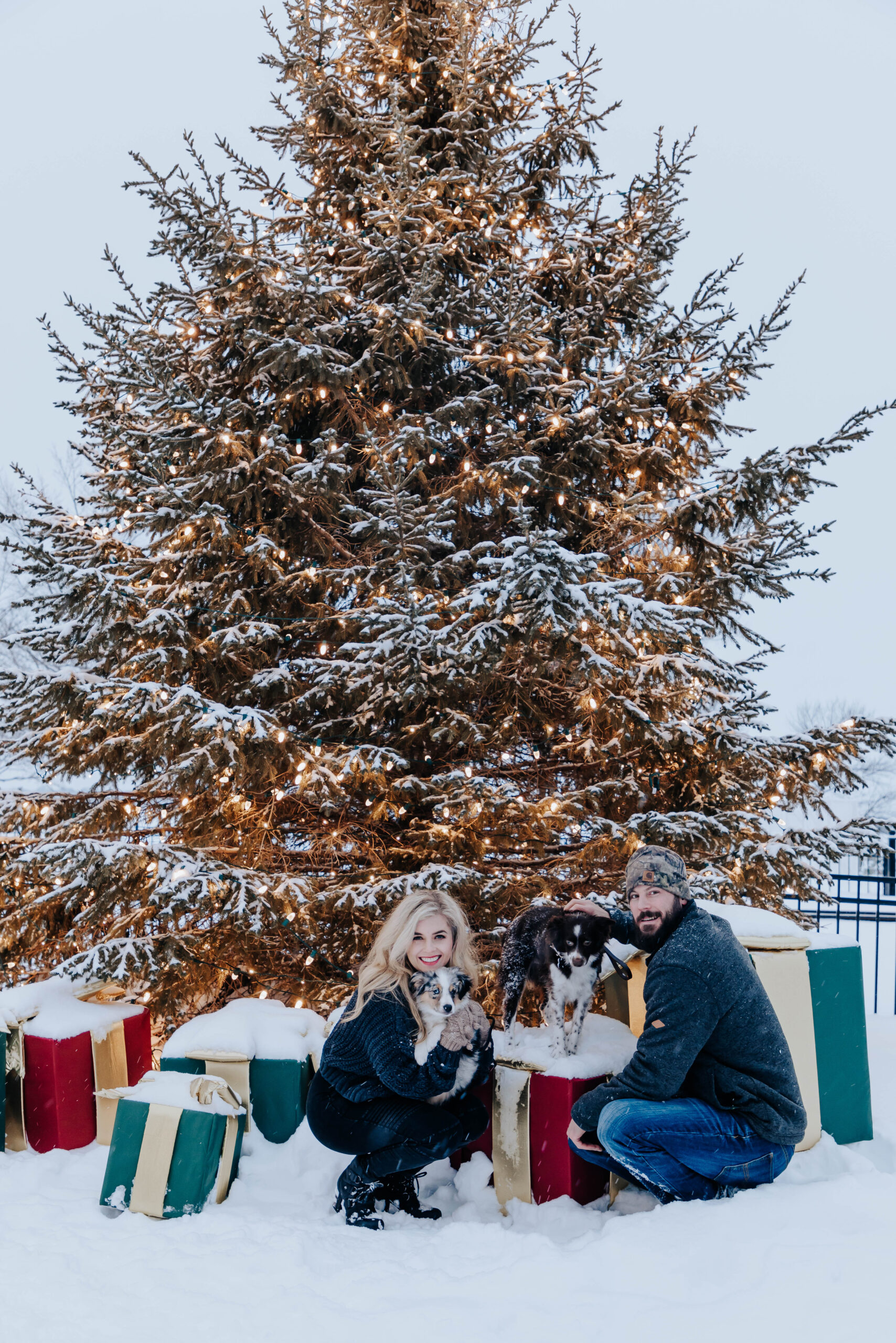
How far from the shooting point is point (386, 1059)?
310cm

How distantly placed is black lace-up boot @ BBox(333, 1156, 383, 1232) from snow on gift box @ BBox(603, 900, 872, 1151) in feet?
4.05

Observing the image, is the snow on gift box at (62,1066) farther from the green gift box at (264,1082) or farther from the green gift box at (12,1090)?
the green gift box at (264,1082)

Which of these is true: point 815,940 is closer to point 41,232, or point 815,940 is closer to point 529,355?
point 529,355

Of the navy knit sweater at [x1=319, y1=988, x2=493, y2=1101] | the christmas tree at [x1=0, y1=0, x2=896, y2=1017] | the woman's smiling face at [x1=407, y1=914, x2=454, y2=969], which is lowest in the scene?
the navy knit sweater at [x1=319, y1=988, x2=493, y2=1101]

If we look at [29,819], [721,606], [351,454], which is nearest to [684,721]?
[721,606]

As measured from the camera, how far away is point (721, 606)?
540 centimetres

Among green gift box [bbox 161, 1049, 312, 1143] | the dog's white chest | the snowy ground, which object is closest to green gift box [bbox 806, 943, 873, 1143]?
the snowy ground

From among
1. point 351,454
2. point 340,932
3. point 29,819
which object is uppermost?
point 351,454

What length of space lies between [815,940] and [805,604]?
78.2m

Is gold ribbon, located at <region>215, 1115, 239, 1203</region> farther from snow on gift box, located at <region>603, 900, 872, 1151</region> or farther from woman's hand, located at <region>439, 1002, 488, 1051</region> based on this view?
snow on gift box, located at <region>603, 900, 872, 1151</region>

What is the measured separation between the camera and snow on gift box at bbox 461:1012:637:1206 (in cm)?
316

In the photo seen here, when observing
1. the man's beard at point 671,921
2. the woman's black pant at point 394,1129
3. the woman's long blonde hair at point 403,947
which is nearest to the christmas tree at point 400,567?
the woman's long blonde hair at point 403,947

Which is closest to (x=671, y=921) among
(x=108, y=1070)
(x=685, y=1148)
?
(x=685, y=1148)

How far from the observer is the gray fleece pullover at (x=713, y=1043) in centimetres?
280
